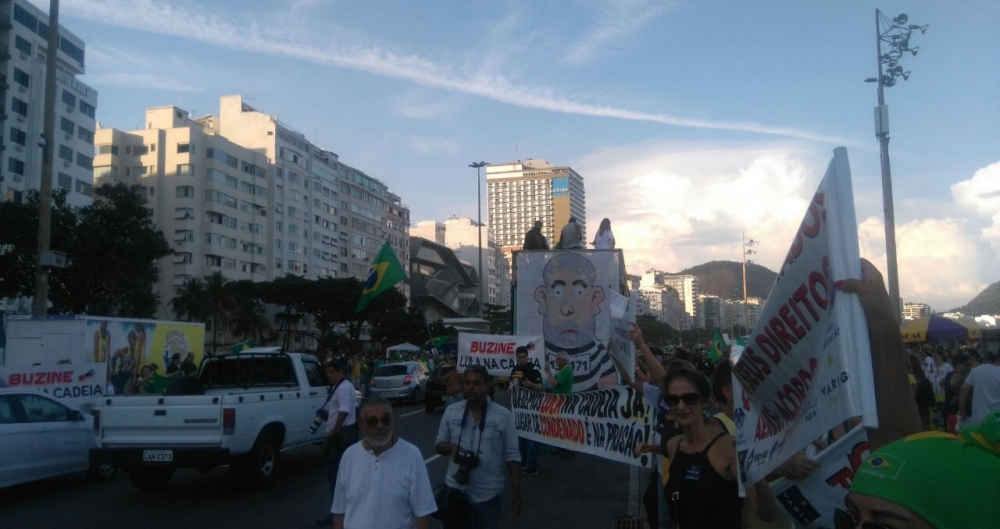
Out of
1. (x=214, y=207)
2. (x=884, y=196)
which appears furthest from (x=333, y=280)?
(x=884, y=196)

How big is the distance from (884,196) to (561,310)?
34.3 feet

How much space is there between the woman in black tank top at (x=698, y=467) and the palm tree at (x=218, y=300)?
231ft

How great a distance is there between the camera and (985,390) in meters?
8.70

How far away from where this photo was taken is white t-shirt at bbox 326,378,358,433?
8.84 metres

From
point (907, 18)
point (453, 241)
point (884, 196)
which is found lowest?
point (884, 196)

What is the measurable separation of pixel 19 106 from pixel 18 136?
7.51 ft

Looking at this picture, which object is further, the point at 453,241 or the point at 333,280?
the point at 453,241

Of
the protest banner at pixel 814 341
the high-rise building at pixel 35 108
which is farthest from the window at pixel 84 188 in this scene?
the protest banner at pixel 814 341

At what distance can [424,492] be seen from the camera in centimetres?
418

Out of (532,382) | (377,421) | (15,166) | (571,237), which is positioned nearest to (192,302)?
(15,166)

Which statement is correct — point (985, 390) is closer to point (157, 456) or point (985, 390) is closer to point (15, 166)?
point (157, 456)

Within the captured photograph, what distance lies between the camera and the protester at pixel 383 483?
4098 mm

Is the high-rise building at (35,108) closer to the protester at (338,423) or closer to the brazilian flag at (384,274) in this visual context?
the brazilian flag at (384,274)

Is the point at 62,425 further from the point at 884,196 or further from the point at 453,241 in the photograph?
the point at 453,241
